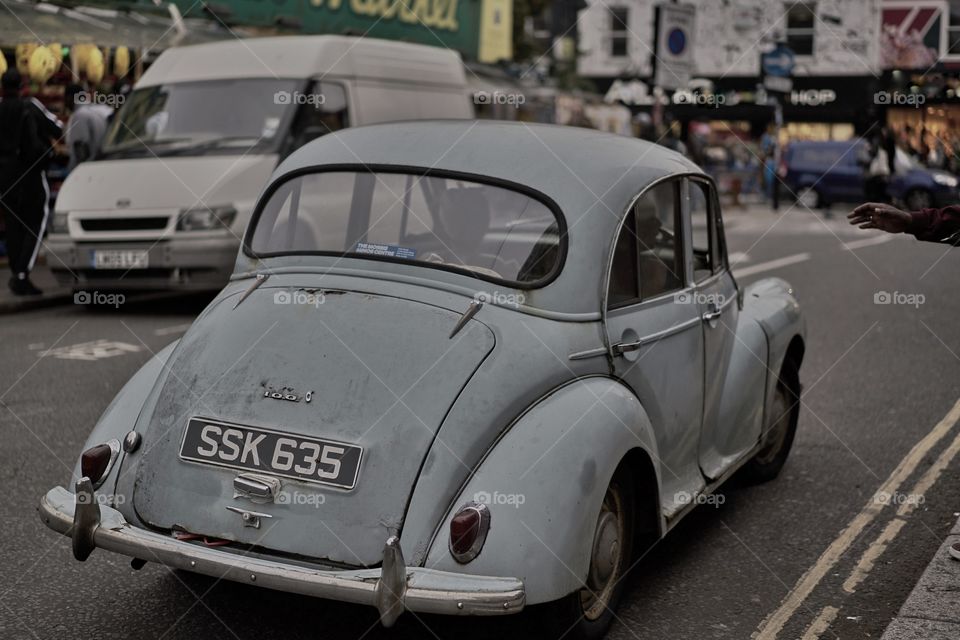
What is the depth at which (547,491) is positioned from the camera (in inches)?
145

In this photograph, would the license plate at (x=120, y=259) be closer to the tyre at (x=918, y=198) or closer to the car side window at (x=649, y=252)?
the car side window at (x=649, y=252)

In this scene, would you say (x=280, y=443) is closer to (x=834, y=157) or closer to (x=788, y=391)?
(x=788, y=391)

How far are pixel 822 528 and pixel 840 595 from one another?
2.92 feet

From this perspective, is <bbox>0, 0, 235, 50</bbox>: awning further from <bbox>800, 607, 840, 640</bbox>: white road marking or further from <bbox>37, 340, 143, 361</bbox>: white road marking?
<bbox>800, 607, 840, 640</bbox>: white road marking

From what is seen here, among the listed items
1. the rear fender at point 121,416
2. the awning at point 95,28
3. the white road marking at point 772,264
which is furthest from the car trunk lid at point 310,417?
the white road marking at point 772,264

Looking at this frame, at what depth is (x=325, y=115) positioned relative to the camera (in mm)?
11938

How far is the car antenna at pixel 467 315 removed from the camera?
13.2 ft

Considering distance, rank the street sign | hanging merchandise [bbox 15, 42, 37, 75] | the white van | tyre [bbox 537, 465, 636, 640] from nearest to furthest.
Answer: tyre [bbox 537, 465, 636, 640] < the white van < hanging merchandise [bbox 15, 42, 37, 75] < the street sign

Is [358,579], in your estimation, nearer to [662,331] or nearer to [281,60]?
[662,331]

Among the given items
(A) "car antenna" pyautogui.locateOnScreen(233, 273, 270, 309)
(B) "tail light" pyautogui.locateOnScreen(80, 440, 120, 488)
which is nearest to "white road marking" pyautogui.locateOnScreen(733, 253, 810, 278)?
(A) "car antenna" pyautogui.locateOnScreen(233, 273, 270, 309)

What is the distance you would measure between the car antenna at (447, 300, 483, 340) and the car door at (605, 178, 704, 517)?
513 mm

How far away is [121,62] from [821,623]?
1306 cm

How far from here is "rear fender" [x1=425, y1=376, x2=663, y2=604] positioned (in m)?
3.56

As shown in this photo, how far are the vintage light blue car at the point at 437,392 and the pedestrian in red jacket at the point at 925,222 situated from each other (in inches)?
32.9
